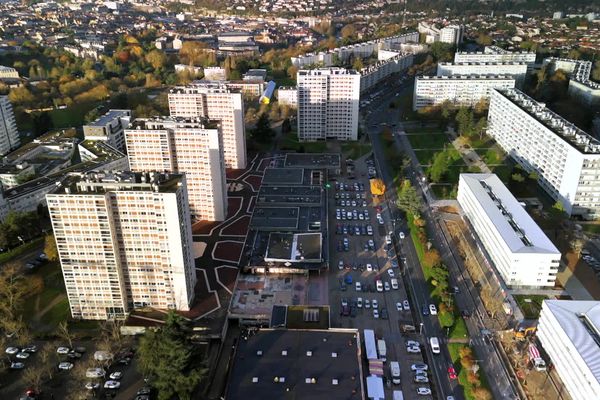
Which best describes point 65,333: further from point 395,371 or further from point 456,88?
point 456,88

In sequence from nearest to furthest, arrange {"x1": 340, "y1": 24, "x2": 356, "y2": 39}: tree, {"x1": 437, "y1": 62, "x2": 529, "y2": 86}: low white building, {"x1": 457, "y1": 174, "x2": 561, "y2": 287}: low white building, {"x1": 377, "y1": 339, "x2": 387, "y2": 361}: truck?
{"x1": 377, "y1": 339, "x2": 387, "y2": 361}: truck → {"x1": 457, "y1": 174, "x2": 561, "y2": 287}: low white building → {"x1": 437, "y1": 62, "x2": 529, "y2": 86}: low white building → {"x1": 340, "y1": 24, "x2": 356, "y2": 39}: tree

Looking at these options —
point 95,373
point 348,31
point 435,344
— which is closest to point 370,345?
point 435,344

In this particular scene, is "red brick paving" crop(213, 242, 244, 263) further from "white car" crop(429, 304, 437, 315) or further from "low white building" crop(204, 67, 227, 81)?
"low white building" crop(204, 67, 227, 81)

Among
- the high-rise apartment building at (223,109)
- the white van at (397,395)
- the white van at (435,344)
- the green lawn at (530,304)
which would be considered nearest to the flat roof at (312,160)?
the high-rise apartment building at (223,109)

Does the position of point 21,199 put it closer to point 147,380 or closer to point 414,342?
point 147,380

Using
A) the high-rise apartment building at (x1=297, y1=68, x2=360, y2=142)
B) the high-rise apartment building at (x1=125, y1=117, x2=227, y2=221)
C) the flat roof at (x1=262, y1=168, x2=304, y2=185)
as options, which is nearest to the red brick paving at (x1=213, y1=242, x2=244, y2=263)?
the high-rise apartment building at (x1=125, y1=117, x2=227, y2=221)

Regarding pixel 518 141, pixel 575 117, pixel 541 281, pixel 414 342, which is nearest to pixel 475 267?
pixel 541 281

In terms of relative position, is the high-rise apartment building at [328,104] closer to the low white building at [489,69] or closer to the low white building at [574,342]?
the low white building at [489,69]
